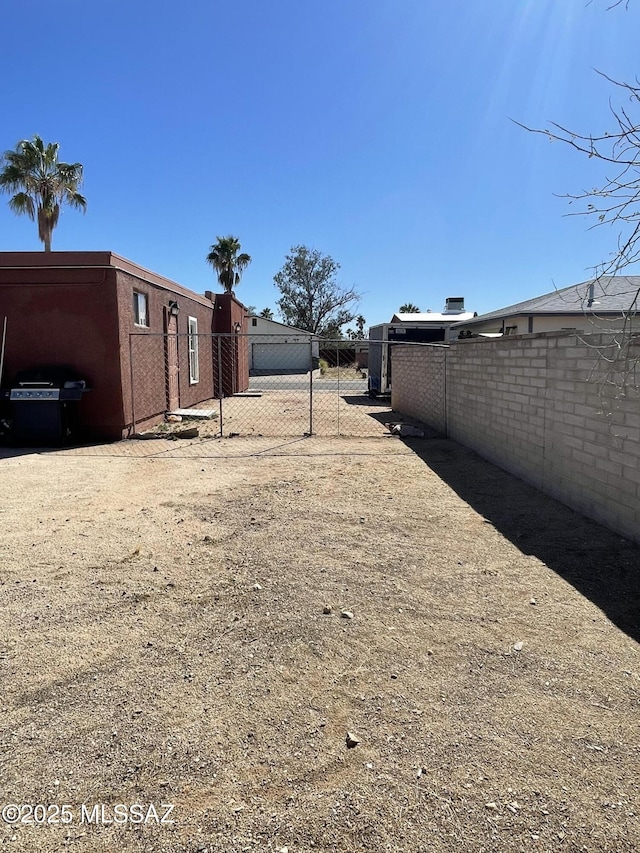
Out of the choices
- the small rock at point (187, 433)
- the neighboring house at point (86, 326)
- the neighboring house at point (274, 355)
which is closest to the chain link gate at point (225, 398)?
the neighboring house at point (86, 326)

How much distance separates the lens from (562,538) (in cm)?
462

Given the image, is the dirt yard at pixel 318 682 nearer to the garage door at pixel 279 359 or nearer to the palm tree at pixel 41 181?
the palm tree at pixel 41 181

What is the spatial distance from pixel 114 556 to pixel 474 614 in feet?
9.25

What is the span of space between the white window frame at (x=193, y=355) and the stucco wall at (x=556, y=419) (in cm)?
800

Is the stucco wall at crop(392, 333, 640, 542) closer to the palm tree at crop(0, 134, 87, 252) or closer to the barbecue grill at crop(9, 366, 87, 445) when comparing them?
the barbecue grill at crop(9, 366, 87, 445)

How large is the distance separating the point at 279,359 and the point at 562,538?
3714 cm

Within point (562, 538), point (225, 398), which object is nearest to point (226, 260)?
point (225, 398)

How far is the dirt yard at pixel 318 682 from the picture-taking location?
72.2 inches

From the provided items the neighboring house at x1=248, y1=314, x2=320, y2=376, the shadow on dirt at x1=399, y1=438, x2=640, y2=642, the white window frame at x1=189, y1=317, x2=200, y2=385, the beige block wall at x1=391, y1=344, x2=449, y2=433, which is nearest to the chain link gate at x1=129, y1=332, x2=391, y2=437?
the white window frame at x1=189, y1=317, x2=200, y2=385

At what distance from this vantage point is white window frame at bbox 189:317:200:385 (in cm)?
1495

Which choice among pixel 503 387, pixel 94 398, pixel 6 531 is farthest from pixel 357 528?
pixel 94 398

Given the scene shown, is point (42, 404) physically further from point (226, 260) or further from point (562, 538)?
point (226, 260)

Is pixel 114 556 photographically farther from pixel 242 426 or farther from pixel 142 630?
pixel 242 426

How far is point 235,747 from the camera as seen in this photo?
217 centimetres
